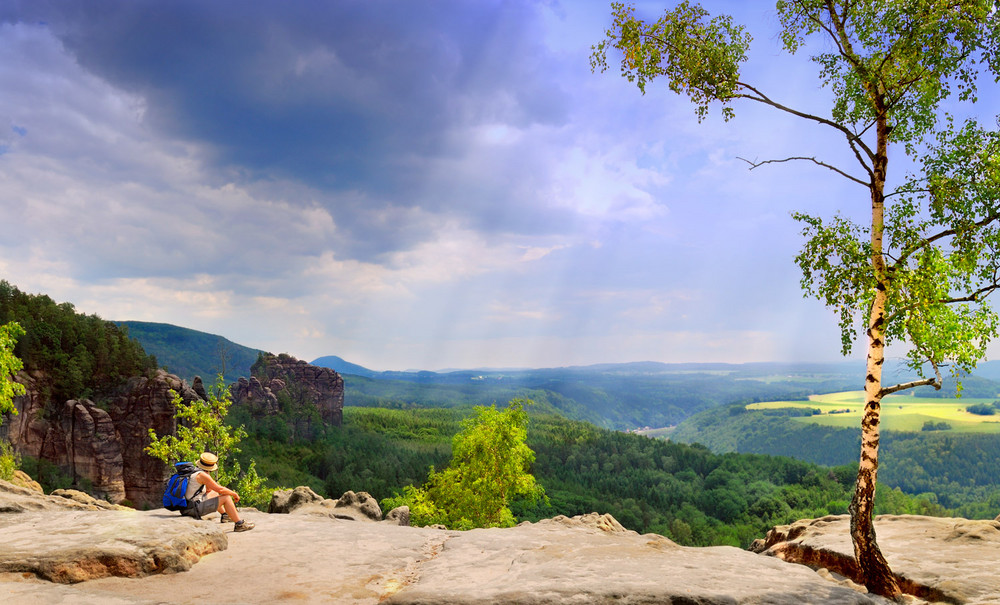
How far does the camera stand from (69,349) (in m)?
72.7

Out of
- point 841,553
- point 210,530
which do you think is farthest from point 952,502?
point 210,530

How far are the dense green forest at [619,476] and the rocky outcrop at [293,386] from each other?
239 inches

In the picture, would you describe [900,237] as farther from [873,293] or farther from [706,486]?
[706,486]

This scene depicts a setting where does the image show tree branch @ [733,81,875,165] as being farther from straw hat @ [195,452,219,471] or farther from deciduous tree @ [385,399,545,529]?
deciduous tree @ [385,399,545,529]

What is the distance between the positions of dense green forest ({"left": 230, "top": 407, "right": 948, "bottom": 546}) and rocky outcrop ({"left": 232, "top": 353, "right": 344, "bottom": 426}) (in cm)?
606

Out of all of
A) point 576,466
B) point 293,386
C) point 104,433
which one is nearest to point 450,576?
point 104,433

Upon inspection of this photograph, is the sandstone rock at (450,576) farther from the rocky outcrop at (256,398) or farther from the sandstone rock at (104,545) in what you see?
the rocky outcrop at (256,398)

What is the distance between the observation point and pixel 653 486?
439ft

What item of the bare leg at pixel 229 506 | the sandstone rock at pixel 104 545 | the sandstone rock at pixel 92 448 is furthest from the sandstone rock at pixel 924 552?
the sandstone rock at pixel 92 448

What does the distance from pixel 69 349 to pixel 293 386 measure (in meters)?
62.1

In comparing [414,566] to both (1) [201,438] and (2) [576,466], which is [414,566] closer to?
(1) [201,438]

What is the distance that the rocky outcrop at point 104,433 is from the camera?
60.9 meters

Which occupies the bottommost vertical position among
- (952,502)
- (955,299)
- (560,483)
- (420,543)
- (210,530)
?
(952,502)

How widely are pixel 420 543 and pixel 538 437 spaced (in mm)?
164231
